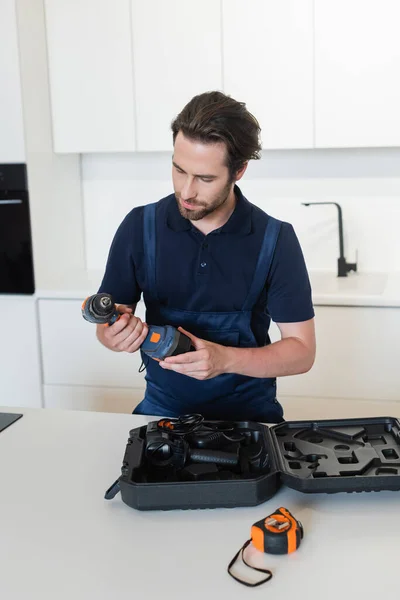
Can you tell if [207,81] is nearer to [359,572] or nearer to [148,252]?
[148,252]

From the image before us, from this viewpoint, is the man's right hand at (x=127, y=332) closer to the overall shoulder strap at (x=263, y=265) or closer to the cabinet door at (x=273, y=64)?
the overall shoulder strap at (x=263, y=265)

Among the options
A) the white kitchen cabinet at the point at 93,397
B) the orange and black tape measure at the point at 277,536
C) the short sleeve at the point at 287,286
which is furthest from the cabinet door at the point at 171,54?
the orange and black tape measure at the point at 277,536

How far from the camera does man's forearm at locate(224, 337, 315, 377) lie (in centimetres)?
163

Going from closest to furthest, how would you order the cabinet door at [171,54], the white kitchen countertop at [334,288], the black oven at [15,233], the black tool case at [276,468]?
the black tool case at [276,468], the white kitchen countertop at [334,288], the cabinet door at [171,54], the black oven at [15,233]

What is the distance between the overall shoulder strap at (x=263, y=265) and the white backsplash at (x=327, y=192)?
156 centimetres

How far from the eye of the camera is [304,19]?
109 inches

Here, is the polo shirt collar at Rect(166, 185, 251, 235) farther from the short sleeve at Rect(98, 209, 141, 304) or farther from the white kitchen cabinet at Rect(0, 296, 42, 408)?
the white kitchen cabinet at Rect(0, 296, 42, 408)

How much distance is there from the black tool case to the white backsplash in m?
1.91

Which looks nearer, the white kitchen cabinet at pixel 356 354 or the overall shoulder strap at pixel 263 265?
the overall shoulder strap at pixel 263 265

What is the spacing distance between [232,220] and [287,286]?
0.22 m

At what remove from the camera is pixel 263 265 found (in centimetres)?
178

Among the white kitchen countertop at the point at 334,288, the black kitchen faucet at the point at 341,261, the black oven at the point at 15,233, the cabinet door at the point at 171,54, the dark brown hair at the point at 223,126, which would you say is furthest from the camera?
the black kitchen faucet at the point at 341,261

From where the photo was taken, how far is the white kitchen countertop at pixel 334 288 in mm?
2711

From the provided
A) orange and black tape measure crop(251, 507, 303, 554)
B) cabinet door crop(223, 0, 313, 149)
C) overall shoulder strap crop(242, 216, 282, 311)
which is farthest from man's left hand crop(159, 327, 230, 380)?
cabinet door crop(223, 0, 313, 149)
